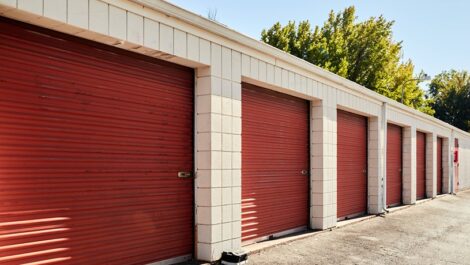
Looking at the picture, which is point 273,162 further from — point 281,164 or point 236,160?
point 236,160

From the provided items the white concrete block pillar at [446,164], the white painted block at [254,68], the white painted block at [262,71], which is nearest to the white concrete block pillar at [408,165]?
the white concrete block pillar at [446,164]

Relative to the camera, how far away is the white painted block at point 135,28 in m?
6.03

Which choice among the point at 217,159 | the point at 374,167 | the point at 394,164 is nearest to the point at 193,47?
the point at 217,159

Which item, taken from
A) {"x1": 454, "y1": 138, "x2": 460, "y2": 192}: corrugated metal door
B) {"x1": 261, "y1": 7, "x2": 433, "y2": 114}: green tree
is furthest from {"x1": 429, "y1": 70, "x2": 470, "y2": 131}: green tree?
{"x1": 454, "y1": 138, "x2": 460, "y2": 192}: corrugated metal door

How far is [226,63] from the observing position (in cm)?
782

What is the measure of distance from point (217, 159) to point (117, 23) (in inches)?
105

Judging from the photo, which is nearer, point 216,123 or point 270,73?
point 216,123

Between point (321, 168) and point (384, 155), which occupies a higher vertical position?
point (384, 155)

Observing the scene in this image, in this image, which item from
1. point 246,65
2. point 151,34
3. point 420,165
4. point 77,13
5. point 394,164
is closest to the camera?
point 77,13

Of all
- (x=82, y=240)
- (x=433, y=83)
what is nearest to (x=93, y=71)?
(x=82, y=240)

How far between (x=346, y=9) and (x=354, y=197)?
24.1m

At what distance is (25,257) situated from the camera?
200 inches

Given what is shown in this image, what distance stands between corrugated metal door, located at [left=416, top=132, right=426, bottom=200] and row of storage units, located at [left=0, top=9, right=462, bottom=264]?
1361 cm

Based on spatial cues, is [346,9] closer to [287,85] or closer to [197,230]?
[287,85]
